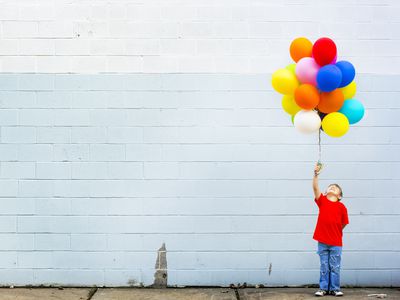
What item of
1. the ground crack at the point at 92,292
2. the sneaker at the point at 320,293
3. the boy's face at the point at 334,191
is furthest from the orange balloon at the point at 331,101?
the ground crack at the point at 92,292

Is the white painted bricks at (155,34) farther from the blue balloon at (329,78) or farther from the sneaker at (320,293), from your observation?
the sneaker at (320,293)

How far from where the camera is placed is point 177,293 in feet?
24.9

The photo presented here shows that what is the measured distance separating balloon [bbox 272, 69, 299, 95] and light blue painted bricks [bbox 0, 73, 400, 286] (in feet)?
3.91

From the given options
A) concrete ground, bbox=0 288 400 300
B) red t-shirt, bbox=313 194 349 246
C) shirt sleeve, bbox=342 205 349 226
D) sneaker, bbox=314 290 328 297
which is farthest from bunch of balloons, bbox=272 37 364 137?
concrete ground, bbox=0 288 400 300

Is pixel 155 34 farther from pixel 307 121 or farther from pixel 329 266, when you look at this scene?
pixel 329 266

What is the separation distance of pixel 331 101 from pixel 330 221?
137 cm

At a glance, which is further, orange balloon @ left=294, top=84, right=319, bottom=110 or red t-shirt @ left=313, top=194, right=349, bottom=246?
red t-shirt @ left=313, top=194, right=349, bottom=246

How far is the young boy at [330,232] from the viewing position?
284 inches

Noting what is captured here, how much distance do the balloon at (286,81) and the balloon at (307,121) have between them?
239mm

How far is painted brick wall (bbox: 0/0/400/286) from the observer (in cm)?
776

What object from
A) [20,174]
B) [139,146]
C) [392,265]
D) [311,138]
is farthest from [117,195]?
[392,265]

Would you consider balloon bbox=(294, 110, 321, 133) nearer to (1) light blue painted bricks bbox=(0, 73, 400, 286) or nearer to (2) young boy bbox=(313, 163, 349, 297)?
(2) young boy bbox=(313, 163, 349, 297)

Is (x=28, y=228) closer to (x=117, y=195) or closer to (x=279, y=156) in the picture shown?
(x=117, y=195)

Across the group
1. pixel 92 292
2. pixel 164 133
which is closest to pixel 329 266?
pixel 164 133
